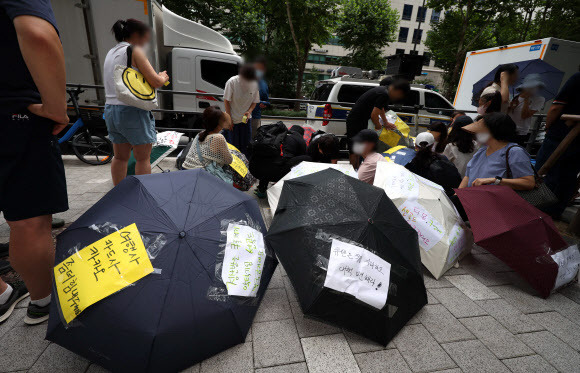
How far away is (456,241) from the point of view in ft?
8.07

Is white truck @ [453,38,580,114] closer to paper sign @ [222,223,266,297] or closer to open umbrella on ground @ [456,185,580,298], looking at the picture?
open umbrella on ground @ [456,185,580,298]

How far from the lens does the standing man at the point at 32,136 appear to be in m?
1.29

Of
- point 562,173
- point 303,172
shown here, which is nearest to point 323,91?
point 562,173

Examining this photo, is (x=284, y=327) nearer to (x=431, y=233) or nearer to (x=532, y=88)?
(x=431, y=233)

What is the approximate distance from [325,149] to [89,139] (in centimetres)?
403

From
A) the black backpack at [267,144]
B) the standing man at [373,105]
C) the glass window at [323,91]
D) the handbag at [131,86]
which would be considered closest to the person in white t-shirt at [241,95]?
the black backpack at [267,144]

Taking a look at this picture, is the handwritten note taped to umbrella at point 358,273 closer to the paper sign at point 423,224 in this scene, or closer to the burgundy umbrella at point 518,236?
the paper sign at point 423,224

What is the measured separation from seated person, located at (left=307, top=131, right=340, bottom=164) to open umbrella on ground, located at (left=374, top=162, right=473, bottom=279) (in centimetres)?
93

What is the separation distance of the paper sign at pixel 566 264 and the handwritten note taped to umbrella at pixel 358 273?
1.62m

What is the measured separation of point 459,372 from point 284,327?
3.47 ft

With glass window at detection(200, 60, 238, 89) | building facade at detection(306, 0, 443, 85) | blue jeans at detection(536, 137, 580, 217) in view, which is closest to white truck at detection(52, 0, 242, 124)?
glass window at detection(200, 60, 238, 89)

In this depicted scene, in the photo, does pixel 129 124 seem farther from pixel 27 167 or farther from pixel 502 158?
pixel 502 158

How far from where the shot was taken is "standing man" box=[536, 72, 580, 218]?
349 centimetres

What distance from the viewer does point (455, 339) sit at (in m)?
1.84
